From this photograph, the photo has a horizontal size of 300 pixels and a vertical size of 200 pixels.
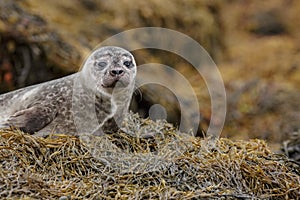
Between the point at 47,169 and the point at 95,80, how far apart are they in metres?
1.23

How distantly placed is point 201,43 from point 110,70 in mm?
8702

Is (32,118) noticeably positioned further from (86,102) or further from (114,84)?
(114,84)

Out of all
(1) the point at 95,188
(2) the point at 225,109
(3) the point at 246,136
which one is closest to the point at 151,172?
(1) the point at 95,188

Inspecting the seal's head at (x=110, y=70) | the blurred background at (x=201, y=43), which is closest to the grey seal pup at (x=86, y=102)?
the seal's head at (x=110, y=70)

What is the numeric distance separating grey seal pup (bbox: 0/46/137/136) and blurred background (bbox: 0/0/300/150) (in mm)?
2353

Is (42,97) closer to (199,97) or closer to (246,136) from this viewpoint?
(246,136)

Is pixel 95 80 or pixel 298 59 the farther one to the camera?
pixel 298 59

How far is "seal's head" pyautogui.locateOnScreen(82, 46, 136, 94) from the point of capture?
5699mm

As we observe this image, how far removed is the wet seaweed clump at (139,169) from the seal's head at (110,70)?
0.49m

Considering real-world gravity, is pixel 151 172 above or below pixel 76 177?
above

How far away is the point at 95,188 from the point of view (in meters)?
4.70

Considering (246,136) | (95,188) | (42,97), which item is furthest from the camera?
(246,136)

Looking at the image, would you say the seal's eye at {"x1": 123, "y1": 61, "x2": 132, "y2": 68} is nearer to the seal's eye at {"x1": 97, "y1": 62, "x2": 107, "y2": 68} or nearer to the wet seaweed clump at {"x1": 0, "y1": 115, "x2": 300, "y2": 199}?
the seal's eye at {"x1": 97, "y1": 62, "x2": 107, "y2": 68}

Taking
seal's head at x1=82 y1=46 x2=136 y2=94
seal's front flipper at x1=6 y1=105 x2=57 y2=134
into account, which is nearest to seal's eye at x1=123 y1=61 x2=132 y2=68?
seal's head at x1=82 y1=46 x2=136 y2=94
